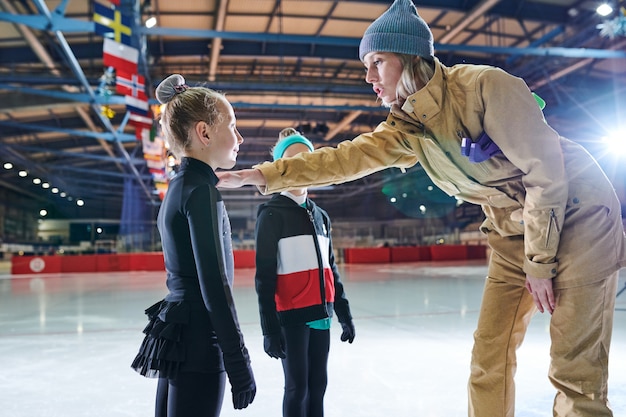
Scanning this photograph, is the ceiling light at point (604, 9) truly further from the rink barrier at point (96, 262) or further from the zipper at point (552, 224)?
the rink barrier at point (96, 262)

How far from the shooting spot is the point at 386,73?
4.89 ft

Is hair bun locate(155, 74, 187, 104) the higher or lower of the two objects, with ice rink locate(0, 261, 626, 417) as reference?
higher

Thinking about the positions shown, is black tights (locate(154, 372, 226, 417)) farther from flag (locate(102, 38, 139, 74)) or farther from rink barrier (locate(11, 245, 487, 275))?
rink barrier (locate(11, 245, 487, 275))

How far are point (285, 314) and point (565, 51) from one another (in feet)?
30.3

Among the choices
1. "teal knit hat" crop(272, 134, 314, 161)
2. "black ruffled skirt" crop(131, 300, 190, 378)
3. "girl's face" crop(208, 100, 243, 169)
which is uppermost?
"teal knit hat" crop(272, 134, 314, 161)

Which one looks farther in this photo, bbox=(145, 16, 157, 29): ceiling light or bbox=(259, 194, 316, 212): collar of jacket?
bbox=(145, 16, 157, 29): ceiling light

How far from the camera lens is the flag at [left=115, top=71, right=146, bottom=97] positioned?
7.08 m

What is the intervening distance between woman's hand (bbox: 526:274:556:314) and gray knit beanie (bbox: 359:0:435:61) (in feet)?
2.35

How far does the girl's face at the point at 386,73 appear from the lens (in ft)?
4.85

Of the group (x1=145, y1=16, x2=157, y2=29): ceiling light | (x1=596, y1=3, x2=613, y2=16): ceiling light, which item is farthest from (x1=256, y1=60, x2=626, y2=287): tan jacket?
(x1=145, y1=16, x2=157, y2=29): ceiling light

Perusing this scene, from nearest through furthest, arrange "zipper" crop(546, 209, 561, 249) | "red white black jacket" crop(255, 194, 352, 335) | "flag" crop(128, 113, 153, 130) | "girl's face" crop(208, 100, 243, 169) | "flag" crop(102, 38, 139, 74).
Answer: "zipper" crop(546, 209, 561, 249), "girl's face" crop(208, 100, 243, 169), "red white black jacket" crop(255, 194, 352, 335), "flag" crop(102, 38, 139, 74), "flag" crop(128, 113, 153, 130)

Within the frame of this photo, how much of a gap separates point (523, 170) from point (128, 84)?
22.9 feet

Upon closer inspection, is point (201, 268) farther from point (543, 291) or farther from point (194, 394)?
point (543, 291)

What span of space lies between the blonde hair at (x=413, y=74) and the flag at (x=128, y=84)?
630 centimetres
